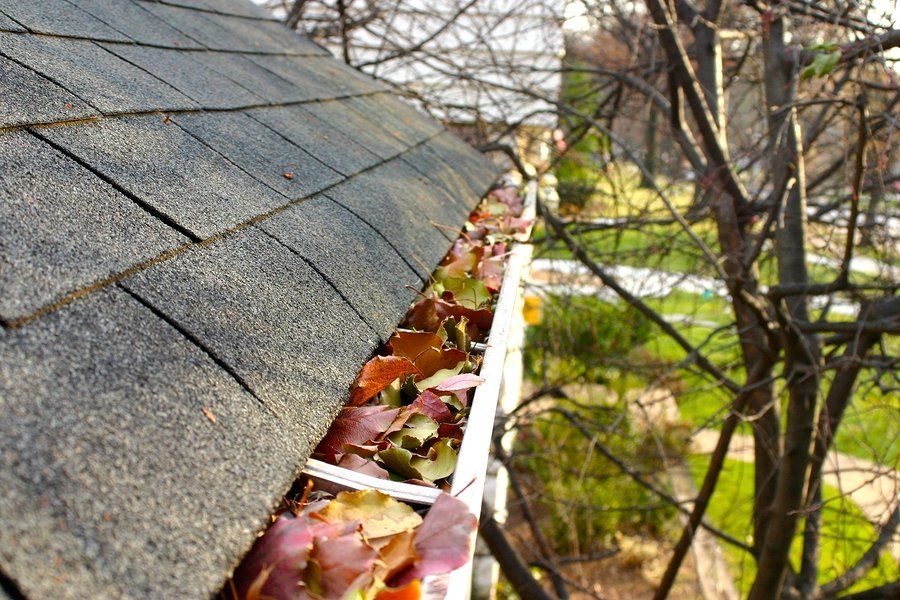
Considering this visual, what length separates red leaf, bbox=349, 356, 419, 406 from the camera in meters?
1.23

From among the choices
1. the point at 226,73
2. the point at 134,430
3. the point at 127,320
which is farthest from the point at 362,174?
the point at 134,430

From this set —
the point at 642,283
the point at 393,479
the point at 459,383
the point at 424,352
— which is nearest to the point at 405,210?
the point at 424,352

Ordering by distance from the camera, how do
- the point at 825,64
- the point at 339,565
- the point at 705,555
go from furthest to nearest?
the point at 705,555 < the point at 825,64 < the point at 339,565

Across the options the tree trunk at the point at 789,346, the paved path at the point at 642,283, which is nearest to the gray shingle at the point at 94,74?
the tree trunk at the point at 789,346

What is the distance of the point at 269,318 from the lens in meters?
1.15

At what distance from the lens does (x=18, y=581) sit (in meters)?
0.57

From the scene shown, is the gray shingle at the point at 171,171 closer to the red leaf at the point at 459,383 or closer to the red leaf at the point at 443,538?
the red leaf at the point at 459,383

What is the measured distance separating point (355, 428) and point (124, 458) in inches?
18.1

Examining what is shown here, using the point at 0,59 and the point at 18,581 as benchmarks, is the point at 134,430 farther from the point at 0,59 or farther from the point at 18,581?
the point at 0,59

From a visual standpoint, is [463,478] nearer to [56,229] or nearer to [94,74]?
[56,229]

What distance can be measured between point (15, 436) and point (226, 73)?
1873 mm

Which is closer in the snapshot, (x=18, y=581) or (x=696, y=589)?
(x=18, y=581)

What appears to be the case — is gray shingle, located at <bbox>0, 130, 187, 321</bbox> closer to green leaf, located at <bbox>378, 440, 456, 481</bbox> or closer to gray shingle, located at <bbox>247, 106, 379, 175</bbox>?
green leaf, located at <bbox>378, 440, 456, 481</bbox>

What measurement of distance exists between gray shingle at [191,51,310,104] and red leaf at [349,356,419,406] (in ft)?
4.33
